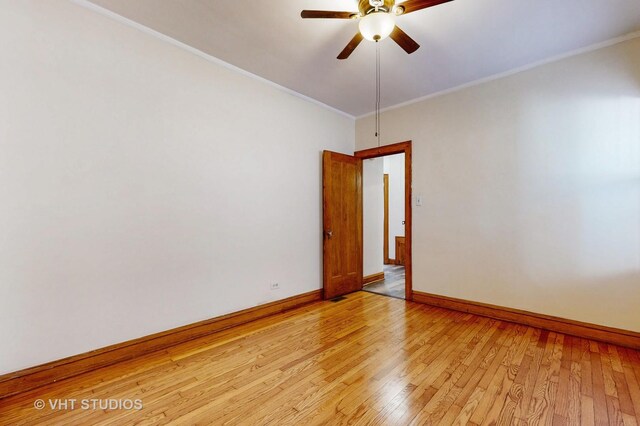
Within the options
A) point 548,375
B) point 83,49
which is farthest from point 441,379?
point 83,49

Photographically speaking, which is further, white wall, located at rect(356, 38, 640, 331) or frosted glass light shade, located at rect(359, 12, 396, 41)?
white wall, located at rect(356, 38, 640, 331)

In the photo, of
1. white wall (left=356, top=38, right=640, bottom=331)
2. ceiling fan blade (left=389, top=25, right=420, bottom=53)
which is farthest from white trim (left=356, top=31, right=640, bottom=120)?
ceiling fan blade (left=389, top=25, right=420, bottom=53)

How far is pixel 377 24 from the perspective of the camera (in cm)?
186

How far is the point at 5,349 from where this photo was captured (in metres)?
1.86

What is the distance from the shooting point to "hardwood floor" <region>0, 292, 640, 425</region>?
167cm

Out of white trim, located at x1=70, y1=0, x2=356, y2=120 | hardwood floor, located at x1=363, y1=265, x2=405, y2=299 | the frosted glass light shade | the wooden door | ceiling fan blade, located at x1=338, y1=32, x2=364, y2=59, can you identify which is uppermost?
white trim, located at x1=70, y1=0, x2=356, y2=120

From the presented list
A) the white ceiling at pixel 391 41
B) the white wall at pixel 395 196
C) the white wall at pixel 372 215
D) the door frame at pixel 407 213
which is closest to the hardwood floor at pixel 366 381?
the door frame at pixel 407 213

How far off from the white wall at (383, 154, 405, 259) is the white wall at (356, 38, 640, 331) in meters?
2.81

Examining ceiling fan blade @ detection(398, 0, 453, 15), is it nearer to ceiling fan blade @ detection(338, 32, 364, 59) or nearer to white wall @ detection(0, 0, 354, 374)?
ceiling fan blade @ detection(338, 32, 364, 59)

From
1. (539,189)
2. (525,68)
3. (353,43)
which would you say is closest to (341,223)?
(539,189)

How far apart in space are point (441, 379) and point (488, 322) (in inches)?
58.9

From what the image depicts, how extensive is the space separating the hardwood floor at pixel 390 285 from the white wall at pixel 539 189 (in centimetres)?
52

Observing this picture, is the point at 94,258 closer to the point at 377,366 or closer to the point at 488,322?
the point at 377,366

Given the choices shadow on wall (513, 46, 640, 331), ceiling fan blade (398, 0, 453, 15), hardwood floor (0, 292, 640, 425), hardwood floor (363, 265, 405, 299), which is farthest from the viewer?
hardwood floor (363, 265, 405, 299)
